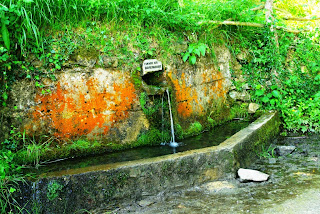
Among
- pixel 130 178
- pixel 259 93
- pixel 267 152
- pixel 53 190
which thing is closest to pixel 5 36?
pixel 53 190

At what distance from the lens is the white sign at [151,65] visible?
13.3 ft

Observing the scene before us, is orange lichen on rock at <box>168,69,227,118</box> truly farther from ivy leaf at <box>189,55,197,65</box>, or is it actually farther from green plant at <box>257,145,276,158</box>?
green plant at <box>257,145,276,158</box>

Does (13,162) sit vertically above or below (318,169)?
above

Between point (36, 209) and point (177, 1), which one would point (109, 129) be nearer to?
point (36, 209)

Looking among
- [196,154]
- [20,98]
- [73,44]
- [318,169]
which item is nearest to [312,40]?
[318,169]

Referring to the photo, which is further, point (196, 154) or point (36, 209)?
point (196, 154)

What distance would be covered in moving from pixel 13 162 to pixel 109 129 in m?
1.25

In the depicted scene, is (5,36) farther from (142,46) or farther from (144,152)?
(144,152)

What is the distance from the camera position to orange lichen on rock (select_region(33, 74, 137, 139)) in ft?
11.4

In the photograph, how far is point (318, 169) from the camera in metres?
3.41

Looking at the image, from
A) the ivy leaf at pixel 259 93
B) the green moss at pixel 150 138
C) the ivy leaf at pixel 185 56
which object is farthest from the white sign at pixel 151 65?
the ivy leaf at pixel 259 93

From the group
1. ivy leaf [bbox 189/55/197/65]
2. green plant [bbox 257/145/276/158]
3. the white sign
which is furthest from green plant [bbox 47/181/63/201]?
ivy leaf [bbox 189/55/197/65]

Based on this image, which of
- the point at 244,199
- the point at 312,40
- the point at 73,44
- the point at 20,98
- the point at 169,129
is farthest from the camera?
the point at 312,40

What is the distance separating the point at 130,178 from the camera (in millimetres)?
2887
